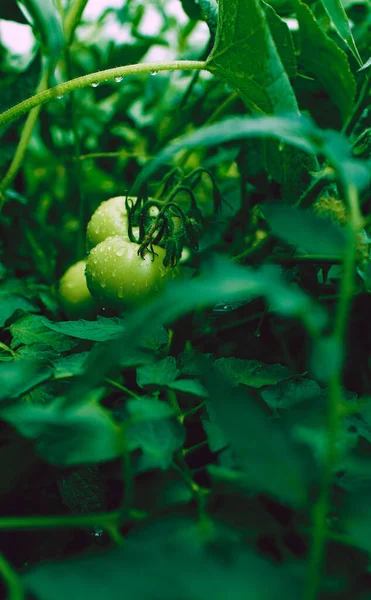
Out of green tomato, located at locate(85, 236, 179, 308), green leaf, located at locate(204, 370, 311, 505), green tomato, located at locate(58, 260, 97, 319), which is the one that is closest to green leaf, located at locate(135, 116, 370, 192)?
green leaf, located at locate(204, 370, 311, 505)

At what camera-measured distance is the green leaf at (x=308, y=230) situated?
297 mm

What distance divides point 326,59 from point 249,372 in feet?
1.17

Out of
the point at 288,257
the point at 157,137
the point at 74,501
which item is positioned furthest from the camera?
the point at 157,137

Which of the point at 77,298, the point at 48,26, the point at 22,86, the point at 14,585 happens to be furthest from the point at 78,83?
the point at 14,585

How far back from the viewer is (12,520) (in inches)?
12.3

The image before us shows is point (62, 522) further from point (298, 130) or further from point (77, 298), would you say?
point (77, 298)

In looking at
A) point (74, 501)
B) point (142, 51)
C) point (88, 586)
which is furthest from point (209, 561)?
point (142, 51)

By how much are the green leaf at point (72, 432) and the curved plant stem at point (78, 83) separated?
35 centimetres

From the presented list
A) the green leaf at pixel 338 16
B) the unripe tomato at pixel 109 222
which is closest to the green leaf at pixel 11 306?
the unripe tomato at pixel 109 222

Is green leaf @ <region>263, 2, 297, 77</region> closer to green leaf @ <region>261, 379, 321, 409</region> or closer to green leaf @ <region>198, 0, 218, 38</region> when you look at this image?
green leaf @ <region>198, 0, 218, 38</region>

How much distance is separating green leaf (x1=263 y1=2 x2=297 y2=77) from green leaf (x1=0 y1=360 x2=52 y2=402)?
1.31 feet

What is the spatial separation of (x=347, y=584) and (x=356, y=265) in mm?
304

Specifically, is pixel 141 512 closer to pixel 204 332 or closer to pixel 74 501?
pixel 74 501

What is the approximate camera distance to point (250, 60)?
527mm
